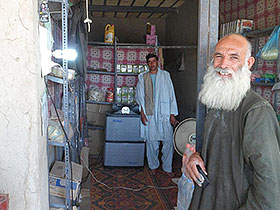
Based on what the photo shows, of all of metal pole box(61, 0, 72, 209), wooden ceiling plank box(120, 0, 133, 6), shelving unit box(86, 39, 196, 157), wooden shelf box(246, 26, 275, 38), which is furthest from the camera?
wooden ceiling plank box(120, 0, 133, 6)

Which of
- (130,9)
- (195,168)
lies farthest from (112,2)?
(195,168)

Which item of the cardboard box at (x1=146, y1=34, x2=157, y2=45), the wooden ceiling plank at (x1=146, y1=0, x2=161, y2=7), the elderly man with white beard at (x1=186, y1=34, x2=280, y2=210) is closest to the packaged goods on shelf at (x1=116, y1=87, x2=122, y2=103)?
the cardboard box at (x1=146, y1=34, x2=157, y2=45)

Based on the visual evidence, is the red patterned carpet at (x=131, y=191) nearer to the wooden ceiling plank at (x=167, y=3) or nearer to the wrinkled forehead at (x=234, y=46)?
the wrinkled forehead at (x=234, y=46)

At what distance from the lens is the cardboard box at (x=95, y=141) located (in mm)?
5258

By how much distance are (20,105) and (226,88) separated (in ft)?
3.56

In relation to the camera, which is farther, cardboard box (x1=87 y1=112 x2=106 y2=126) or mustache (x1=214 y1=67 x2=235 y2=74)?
cardboard box (x1=87 y1=112 x2=106 y2=126)

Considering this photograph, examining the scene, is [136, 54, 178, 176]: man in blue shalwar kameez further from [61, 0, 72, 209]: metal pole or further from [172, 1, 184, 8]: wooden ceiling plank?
[61, 0, 72, 209]: metal pole

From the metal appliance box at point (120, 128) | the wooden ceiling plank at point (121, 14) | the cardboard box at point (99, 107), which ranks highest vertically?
the wooden ceiling plank at point (121, 14)

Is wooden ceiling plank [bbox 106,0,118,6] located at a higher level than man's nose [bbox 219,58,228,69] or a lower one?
higher

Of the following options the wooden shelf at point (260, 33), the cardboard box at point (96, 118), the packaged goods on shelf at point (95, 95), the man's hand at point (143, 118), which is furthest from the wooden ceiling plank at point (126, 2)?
the wooden shelf at point (260, 33)

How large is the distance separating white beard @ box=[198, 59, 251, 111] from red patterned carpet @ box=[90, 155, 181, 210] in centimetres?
212

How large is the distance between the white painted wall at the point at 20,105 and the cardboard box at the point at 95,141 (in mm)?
3678

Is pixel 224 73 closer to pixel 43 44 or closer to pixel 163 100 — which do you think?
pixel 43 44

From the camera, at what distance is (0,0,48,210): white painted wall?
1472 millimetres
